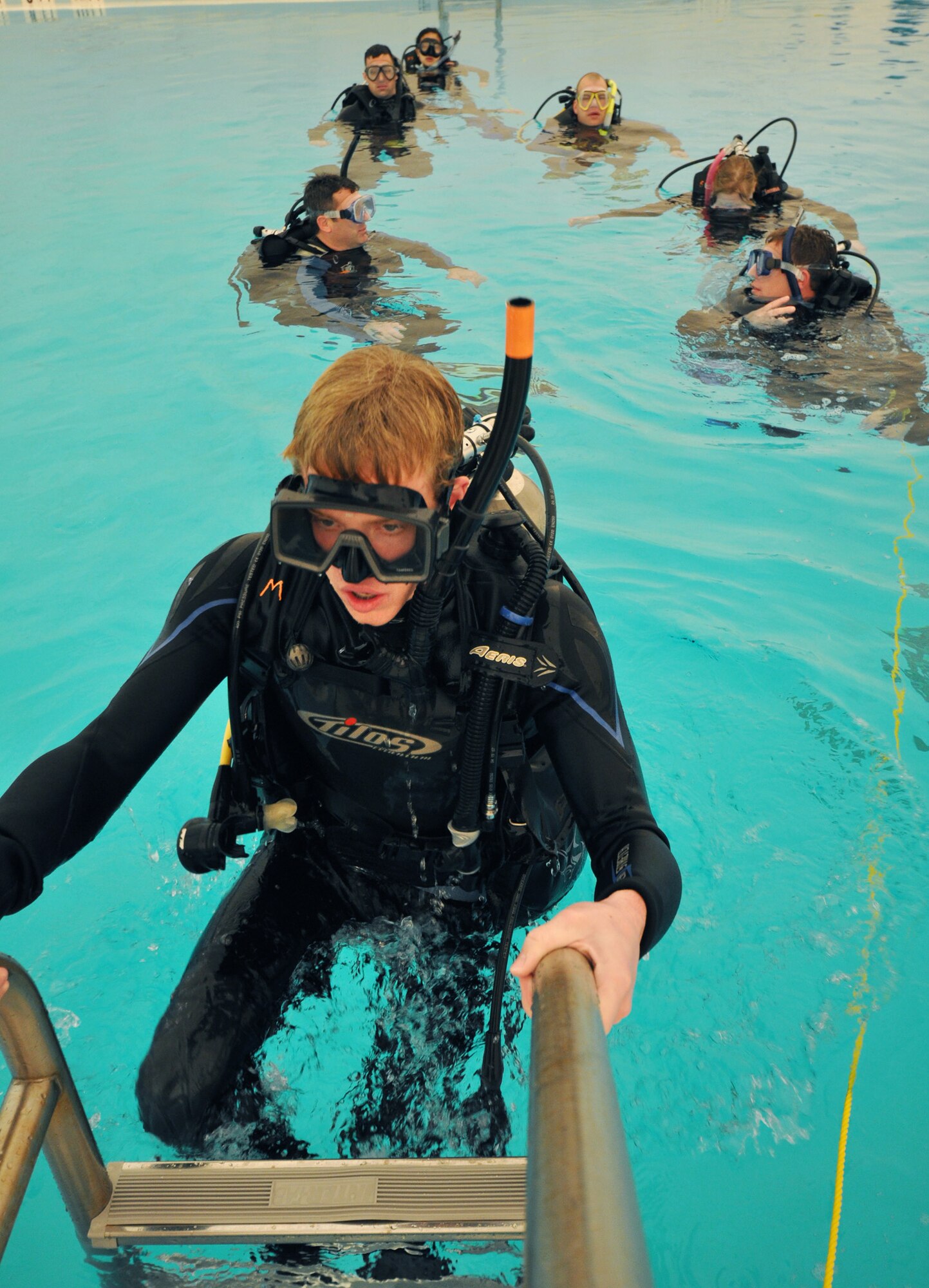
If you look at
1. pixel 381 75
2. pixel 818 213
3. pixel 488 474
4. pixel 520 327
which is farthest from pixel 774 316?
pixel 381 75

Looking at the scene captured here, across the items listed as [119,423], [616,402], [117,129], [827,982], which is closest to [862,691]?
[827,982]

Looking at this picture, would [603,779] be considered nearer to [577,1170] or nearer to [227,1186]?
[227,1186]

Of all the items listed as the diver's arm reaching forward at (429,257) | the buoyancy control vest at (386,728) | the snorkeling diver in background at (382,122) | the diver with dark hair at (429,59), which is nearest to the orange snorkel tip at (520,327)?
the buoyancy control vest at (386,728)

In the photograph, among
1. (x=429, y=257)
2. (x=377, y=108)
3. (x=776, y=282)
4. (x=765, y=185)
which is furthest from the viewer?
(x=377, y=108)

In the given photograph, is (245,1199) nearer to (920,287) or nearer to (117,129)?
(920,287)

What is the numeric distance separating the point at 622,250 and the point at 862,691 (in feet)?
18.9

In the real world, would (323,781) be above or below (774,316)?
above

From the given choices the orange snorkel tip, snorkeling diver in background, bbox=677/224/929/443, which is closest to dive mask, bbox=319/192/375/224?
snorkeling diver in background, bbox=677/224/929/443

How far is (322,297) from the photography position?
22.7ft

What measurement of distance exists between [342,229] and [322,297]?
51 cm

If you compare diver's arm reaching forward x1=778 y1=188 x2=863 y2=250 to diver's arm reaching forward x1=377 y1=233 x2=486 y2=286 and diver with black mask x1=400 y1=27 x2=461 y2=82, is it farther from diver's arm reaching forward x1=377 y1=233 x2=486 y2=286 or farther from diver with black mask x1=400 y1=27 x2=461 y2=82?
diver with black mask x1=400 y1=27 x2=461 y2=82

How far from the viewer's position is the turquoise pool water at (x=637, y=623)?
91.8 inches

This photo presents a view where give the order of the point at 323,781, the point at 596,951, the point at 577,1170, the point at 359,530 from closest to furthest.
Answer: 1. the point at 577,1170
2. the point at 596,951
3. the point at 359,530
4. the point at 323,781

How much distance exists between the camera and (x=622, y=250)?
8.30 meters
